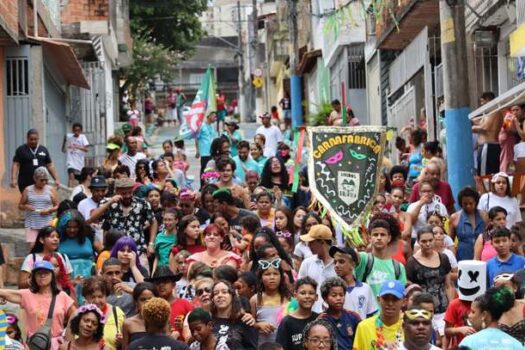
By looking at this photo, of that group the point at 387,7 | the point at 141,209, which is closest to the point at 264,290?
the point at 141,209

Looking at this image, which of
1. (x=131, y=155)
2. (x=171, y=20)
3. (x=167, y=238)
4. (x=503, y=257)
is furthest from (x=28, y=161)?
(x=171, y=20)

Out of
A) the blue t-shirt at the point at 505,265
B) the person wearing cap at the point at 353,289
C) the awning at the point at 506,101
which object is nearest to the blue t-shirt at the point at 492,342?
the person wearing cap at the point at 353,289

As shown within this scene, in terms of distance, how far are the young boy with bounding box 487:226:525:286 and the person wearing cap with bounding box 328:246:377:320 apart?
121 centimetres

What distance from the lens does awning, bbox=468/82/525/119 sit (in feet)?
57.1

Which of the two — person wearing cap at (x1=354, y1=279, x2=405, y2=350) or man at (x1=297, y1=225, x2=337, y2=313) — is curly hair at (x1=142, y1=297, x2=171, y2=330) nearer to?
person wearing cap at (x1=354, y1=279, x2=405, y2=350)

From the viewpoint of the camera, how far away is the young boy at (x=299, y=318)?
12.8 meters

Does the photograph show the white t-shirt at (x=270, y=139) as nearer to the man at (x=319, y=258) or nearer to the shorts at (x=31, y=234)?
the shorts at (x=31, y=234)

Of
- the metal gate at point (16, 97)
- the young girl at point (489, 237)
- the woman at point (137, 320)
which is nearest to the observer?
the woman at point (137, 320)

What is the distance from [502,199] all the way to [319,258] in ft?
9.82

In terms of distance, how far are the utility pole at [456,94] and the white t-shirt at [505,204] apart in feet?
6.38

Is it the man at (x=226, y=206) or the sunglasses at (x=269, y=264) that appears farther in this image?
the man at (x=226, y=206)

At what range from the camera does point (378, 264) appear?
1445cm

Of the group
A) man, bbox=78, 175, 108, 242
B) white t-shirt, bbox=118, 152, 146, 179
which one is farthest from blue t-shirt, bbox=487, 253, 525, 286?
white t-shirt, bbox=118, 152, 146, 179

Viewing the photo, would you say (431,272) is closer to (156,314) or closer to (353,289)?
(353,289)
